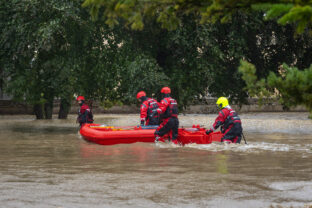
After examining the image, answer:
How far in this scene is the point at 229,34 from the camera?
72.7ft

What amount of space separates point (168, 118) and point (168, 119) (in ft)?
0.13

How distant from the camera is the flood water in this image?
7891mm

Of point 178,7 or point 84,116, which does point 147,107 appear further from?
point 178,7

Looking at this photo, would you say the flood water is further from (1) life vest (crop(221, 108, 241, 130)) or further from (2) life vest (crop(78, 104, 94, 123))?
(2) life vest (crop(78, 104, 94, 123))

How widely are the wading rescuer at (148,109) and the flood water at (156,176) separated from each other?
4.27 feet

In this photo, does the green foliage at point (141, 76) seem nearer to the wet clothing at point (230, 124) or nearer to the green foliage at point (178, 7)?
the wet clothing at point (230, 124)

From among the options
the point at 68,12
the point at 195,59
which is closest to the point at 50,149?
the point at 68,12

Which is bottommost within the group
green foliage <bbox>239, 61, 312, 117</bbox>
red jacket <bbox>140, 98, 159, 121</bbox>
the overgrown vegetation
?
red jacket <bbox>140, 98, 159, 121</bbox>

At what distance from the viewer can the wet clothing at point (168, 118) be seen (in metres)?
16.8

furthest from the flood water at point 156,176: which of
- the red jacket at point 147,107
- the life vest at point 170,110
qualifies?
the red jacket at point 147,107

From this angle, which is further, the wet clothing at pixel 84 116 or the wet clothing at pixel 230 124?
the wet clothing at pixel 84 116

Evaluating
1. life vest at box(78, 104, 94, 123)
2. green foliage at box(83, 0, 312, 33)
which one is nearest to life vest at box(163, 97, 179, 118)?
life vest at box(78, 104, 94, 123)

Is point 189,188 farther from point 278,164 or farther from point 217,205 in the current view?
point 278,164

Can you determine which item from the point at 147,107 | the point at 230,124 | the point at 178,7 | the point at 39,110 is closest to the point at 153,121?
the point at 147,107
